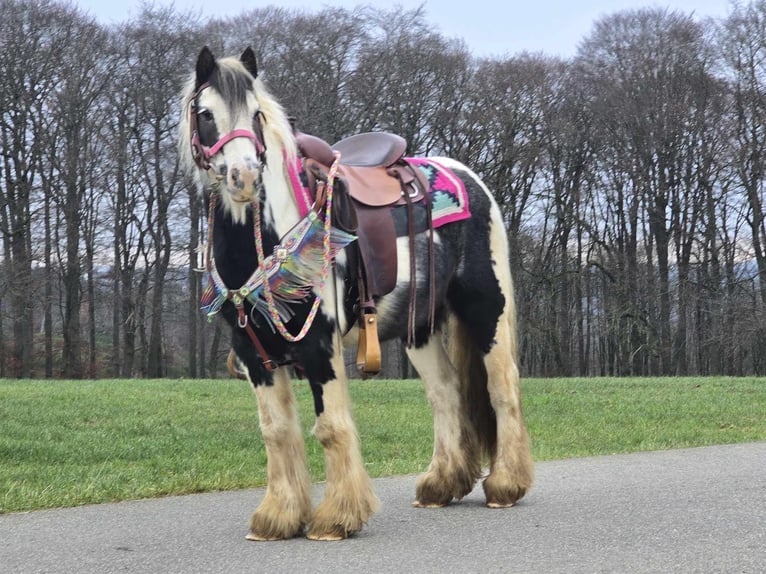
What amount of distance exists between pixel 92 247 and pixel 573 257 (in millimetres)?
20073

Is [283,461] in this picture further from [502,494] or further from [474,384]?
[474,384]

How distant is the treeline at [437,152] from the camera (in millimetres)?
35094

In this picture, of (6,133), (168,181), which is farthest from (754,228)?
(6,133)

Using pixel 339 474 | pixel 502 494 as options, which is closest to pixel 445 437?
pixel 502 494

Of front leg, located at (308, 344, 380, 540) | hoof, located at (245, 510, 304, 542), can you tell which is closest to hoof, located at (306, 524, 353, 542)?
front leg, located at (308, 344, 380, 540)

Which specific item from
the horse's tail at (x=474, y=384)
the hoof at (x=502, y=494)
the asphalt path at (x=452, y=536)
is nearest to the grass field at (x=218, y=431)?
the asphalt path at (x=452, y=536)

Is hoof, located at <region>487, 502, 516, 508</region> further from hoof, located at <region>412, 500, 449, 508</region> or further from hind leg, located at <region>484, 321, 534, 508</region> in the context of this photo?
hoof, located at <region>412, 500, 449, 508</region>

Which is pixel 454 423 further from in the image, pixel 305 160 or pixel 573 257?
pixel 573 257

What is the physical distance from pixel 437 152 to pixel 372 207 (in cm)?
3317

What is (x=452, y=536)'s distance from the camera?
17.1 ft

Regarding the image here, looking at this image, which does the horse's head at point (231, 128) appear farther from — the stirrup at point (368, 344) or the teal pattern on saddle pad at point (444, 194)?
the teal pattern on saddle pad at point (444, 194)

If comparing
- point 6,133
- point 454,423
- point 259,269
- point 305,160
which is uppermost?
point 6,133

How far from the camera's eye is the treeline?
35.1 metres

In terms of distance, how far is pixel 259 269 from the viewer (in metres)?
5.15
